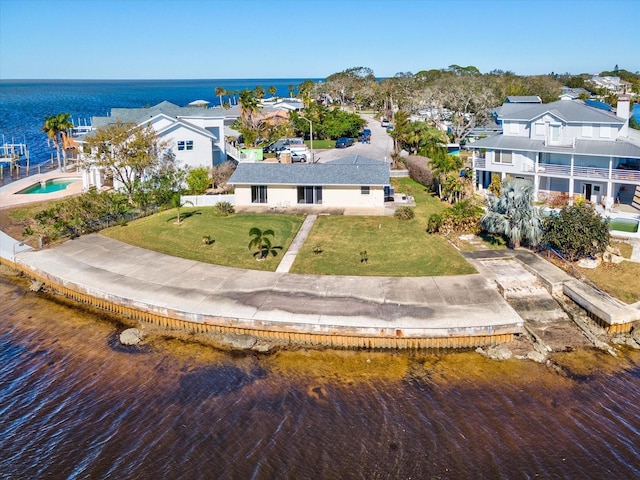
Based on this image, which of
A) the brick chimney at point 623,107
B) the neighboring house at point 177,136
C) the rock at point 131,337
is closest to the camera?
the rock at point 131,337

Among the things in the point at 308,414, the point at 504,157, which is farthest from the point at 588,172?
the point at 308,414

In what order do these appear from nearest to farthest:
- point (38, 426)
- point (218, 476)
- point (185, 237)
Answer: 1. point (218, 476)
2. point (38, 426)
3. point (185, 237)

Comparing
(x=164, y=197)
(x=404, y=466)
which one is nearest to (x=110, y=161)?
(x=164, y=197)

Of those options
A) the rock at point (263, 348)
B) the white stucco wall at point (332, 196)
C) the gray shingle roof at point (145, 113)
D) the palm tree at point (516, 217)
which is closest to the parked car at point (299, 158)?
the gray shingle roof at point (145, 113)

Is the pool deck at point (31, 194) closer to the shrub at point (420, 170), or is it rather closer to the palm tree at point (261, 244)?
the palm tree at point (261, 244)

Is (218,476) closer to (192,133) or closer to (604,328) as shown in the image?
(604,328)

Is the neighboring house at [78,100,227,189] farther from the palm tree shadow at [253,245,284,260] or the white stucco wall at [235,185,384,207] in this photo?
the palm tree shadow at [253,245,284,260]

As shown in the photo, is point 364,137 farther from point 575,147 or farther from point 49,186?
point 49,186

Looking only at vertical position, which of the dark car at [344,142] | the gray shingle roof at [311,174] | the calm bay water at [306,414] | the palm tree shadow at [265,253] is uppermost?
the dark car at [344,142]
